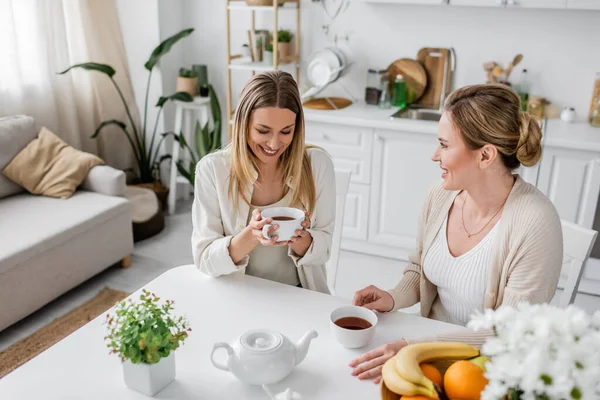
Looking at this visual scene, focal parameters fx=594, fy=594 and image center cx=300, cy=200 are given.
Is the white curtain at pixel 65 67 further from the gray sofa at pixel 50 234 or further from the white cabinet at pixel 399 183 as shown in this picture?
the white cabinet at pixel 399 183

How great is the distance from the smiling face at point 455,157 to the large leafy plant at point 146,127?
2574mm

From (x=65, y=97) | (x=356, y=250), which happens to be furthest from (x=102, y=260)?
(x=356, y=250)

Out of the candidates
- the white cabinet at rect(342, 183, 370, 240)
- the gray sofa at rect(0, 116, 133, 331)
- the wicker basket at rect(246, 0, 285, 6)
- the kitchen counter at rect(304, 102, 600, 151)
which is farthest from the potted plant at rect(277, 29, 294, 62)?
the gray sofa at rect(0, 116, 133, 331)

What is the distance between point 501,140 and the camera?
148 centimetres

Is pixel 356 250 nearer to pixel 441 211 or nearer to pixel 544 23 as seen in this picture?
pixel 544 23

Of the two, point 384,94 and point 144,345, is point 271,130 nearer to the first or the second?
point 144,345

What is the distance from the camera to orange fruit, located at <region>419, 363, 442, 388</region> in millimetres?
994

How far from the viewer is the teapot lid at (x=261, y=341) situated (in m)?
1.17

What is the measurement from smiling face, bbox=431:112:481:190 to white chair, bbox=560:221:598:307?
0.37 m

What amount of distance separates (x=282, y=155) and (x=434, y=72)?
6.97 feet

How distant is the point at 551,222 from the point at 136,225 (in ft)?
8.73

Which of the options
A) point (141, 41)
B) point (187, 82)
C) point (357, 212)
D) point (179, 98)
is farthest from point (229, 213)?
point (141, 41)

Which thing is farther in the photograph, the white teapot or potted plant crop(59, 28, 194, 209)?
potted plant crop(59, 28, 194, 209)

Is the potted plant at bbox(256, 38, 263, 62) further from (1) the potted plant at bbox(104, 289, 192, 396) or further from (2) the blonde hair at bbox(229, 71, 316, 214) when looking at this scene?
(1) the potted plant at bbox(104, 289, 192, 396)
